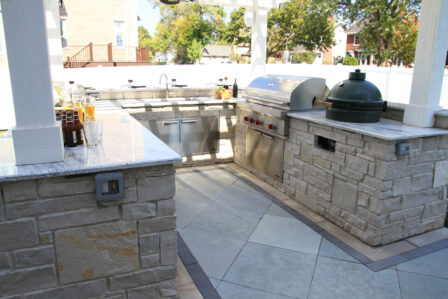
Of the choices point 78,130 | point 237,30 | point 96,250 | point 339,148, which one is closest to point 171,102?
point 339,148

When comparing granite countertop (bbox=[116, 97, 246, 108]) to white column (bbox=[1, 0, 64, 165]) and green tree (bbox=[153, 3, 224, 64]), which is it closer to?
white column (bbox=[1, 0, 64, 165])

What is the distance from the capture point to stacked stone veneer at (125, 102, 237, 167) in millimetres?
4922

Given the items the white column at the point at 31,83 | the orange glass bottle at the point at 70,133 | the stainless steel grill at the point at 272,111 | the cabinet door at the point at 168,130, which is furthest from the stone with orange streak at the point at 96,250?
the cabinet door at the point at 168,130

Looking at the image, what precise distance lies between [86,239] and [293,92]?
3.02 metres

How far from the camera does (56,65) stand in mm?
4469

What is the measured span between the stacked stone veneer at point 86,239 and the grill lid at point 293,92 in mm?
2550

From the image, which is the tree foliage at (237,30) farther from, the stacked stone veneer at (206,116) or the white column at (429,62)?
the white column at (429,62)

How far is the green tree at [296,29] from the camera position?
2191 centimetres

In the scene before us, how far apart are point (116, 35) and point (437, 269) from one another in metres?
18.7

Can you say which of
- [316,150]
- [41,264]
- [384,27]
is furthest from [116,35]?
[41,264]

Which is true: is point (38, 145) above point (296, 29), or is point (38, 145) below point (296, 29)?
below

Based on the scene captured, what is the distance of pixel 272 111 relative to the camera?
4.34 metres

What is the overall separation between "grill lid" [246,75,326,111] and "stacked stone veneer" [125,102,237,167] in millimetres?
899

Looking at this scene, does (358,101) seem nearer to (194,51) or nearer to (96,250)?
(96,250)
